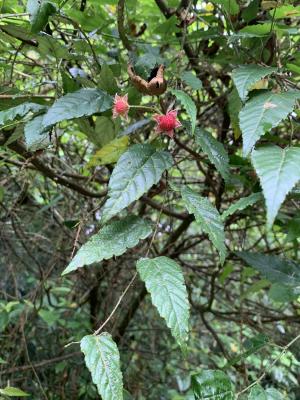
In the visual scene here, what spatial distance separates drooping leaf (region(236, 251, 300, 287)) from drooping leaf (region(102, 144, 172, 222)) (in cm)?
36

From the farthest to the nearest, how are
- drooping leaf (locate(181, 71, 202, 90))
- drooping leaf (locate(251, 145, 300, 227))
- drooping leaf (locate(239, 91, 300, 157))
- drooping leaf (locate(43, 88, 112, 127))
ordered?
drooping leaf (locate(181, 71, 202, 90))
drooping leaf (locate(43, 88, 112, 127))
drooping leaf (locate(239, 91, 300, 157))
drooping leaf (locate(251, 145, 300, 227))

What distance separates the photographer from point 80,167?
1.66m

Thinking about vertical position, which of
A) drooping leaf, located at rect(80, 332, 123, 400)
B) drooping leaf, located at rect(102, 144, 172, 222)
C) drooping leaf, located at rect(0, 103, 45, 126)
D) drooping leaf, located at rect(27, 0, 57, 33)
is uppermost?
drooping leaf, located at rect(27, 0, 57, 33)

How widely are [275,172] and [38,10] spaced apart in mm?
Result: 520

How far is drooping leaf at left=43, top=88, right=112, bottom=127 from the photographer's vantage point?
0.82 metres

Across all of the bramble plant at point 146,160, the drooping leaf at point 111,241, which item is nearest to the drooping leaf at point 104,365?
the bramble plant at point 146,160

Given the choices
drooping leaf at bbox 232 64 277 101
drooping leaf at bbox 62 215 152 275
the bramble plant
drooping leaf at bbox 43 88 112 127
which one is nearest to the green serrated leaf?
the bramble plant

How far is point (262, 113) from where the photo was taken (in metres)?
0.73

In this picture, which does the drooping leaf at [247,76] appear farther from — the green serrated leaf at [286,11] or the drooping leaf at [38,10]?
the drooping leaf at [38,10]

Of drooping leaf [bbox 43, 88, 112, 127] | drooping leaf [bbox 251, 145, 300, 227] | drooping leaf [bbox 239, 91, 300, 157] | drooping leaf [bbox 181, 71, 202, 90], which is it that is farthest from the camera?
drooping leaf [bbox 181, 71, 202, 90]

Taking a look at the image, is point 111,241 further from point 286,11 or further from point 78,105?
point 286,11

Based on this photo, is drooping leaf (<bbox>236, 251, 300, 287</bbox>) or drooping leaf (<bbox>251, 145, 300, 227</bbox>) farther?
drooping leaf (<bbox>236, 251, 300, 287</bbox>)

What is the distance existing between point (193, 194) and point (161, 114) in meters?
0.16

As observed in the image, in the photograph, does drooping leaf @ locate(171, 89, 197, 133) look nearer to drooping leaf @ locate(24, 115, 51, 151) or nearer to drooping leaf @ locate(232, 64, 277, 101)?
drooping leaf @ locate(232, 64, 277, 101)
